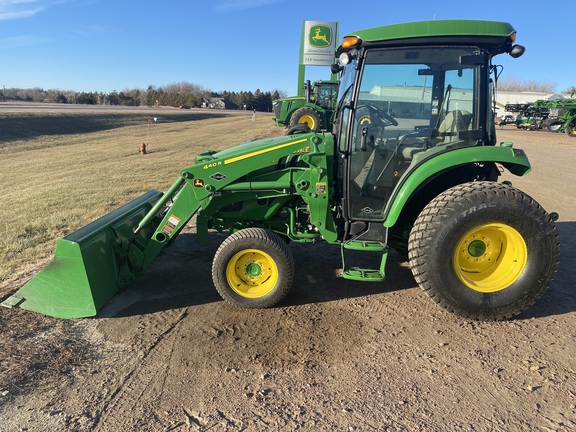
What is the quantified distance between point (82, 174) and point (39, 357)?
8691mm

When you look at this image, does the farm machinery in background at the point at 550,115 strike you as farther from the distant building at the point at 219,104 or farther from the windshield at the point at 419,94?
the distant building at the point at 219,104

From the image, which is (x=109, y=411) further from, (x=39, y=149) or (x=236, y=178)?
(x=39, y=149)

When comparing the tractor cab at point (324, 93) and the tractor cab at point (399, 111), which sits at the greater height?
the tractor cab at point (324, 93)

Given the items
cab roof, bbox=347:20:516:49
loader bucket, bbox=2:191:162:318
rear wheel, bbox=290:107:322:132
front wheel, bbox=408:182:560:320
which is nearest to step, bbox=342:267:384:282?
front wheel, bbox=408:182:560:320

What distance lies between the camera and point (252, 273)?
3686 mm

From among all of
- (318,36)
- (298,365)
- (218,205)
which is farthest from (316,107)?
(298,365)

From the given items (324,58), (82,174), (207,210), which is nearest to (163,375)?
(207,210)

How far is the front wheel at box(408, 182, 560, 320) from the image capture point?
10.7 feet

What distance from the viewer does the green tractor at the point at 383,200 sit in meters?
3.30

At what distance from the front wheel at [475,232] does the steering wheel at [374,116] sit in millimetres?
837

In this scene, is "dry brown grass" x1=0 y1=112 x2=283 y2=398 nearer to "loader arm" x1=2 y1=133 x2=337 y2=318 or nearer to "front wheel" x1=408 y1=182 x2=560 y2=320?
"loader arm" x1=2 y1=133 x2=337 y2=318

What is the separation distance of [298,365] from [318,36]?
2631 centimetres

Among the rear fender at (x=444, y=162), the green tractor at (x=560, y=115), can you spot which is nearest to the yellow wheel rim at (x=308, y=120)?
the rear fender at (x=444, y=162)

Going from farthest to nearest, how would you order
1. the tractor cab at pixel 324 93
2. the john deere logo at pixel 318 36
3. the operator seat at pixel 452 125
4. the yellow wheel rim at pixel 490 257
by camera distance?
the john deere logo at pixel 318 36 → the tractor cab at pixel 324 93 → the operator seat at pixel 452 125 → the yellow wheel rim at pixel 490 257
